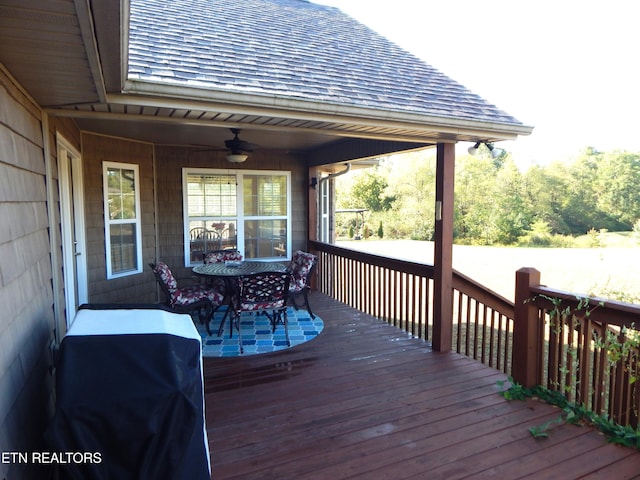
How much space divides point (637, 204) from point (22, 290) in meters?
26.9

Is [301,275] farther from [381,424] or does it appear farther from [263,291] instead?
[381,424]

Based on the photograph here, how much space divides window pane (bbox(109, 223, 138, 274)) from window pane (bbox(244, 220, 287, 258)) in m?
1.70

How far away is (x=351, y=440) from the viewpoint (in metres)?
2.58

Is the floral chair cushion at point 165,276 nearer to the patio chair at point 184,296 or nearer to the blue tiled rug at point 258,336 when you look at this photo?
the patio chair at point 184,296

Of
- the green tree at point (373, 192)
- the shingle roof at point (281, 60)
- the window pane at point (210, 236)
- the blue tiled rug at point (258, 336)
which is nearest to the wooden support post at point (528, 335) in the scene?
the shingle roof at point (281, 60)

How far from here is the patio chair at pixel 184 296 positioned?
14.6 feet

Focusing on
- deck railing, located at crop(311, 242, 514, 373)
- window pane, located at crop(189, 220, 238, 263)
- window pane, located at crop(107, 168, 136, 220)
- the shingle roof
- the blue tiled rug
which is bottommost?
the blue tiled rug

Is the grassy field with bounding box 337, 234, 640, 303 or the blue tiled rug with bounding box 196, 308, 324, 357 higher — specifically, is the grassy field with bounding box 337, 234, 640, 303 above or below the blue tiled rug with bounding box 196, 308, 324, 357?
below

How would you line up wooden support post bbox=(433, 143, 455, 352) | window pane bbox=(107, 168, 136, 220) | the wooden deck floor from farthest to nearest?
window pane bbox=(107, 168, 136, 220), wooden support post bbox=(433, 143, 455, 352), the wooden deck floor

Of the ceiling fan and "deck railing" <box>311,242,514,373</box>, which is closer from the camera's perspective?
"deck railing" <box>311,242,514,373</box>

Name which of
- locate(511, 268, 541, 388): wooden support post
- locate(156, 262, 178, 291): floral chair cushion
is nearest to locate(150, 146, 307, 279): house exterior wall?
locate(156, 262, 178, 291): floral chair cushion

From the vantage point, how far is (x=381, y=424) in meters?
2.77

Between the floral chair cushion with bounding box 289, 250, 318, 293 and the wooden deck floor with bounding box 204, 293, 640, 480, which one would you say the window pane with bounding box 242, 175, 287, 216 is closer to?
the floral chair cushion with bounding box 289, 250, 318, 293

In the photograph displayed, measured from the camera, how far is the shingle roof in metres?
3.15
